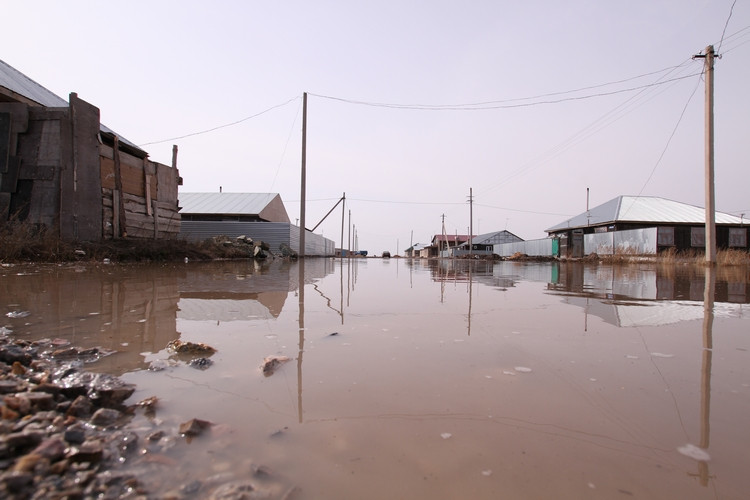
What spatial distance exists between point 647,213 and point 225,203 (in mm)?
31960

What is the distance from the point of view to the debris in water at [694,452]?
1201 mm

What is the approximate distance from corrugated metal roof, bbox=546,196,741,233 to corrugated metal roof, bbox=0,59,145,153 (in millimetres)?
31816

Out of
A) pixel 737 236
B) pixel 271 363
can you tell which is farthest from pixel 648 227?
pixel 271 363

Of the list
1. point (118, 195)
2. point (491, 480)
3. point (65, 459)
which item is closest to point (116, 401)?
point (65, 459)

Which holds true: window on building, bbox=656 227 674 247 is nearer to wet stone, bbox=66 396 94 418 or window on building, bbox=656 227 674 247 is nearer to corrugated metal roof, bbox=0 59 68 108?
wet stone, bbox=66 396 94 418

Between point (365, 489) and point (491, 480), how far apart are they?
1.20 ft

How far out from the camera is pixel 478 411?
152 centimetres

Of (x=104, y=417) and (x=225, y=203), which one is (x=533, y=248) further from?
(x=104, y=417)

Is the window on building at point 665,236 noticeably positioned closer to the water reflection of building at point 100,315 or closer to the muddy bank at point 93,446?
the water reflection of building at point 100,315

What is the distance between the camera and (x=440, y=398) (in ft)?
5.39

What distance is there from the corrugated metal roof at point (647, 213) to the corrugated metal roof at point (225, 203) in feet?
87.3

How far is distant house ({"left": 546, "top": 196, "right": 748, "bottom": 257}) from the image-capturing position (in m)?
25.4

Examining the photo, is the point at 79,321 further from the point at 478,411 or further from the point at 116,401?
the point at 478,411

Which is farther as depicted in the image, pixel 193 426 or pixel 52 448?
pixel 193 426
